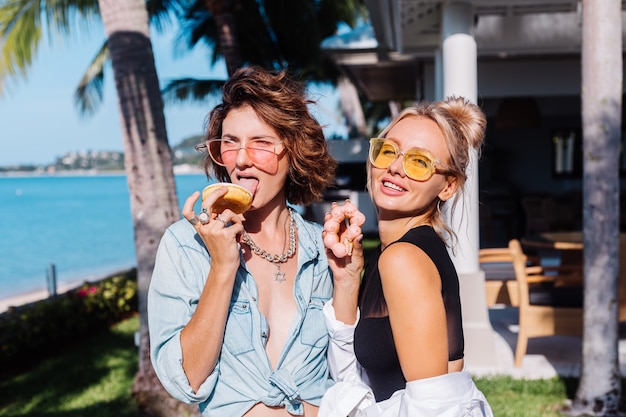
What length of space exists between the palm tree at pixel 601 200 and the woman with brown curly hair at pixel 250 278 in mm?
2910

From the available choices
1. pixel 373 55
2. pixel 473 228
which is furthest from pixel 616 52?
pixel 373 55

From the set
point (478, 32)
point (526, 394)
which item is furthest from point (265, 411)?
point (478, 32)

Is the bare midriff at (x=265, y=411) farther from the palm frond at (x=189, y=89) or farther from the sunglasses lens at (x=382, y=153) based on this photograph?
the palm frond at (x=189, y=89)

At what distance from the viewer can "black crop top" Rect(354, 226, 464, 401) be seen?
1819 millimetres

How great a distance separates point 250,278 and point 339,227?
12.8 inches

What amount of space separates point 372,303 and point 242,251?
47cm

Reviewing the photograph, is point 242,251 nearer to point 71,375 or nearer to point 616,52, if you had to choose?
point 616,52

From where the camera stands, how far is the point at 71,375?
24.1 ft

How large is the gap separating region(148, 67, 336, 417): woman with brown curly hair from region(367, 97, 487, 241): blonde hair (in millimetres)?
357

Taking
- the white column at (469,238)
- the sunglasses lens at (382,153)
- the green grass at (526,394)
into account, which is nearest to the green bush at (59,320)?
the white column at (469,238)

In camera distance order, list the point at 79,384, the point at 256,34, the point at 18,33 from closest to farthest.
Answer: the point at 79,384 < the point at 18,33 < the point at 256,34

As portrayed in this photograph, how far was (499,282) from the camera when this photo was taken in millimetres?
7078

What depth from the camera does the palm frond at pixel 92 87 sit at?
1869 centimetres

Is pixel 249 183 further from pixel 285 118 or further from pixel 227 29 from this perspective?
pixel 227 29
